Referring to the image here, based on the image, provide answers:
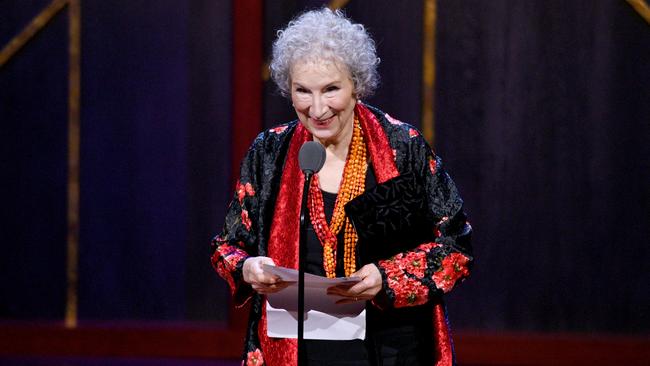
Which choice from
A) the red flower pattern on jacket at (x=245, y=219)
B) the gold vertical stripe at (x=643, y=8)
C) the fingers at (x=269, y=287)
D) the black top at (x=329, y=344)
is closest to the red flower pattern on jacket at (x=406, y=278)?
the black top at (x=329, y=344)

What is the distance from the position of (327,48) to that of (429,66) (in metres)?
1.76

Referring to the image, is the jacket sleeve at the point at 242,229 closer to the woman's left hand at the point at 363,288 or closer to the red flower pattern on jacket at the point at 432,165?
the woman's left hand at the point at 363,288

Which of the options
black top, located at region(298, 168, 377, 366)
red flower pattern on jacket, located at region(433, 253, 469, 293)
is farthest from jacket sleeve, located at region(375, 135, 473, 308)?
black top, located at region(298, 168, 377, 366)

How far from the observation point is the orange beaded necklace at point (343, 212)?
1.74 m

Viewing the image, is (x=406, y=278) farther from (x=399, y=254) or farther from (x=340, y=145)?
(x=340, y=145)

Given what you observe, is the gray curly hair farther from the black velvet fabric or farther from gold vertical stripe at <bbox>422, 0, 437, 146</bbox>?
gold vertical stripe at <bbox>422, 0, 437, 146</bbox>

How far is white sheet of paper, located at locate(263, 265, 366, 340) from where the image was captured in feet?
5.23

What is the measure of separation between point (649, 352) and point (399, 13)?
176 cm

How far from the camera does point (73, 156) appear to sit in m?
3.56

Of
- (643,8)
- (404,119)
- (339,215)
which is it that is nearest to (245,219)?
(339,215)

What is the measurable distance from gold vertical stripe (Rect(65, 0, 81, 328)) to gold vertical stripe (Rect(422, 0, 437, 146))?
4.92 feet

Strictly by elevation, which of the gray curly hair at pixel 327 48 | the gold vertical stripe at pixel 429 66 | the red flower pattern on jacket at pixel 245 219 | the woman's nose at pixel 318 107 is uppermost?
the gold vertical stripe at pixel 429 66

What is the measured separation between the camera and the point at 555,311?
11.2 feet

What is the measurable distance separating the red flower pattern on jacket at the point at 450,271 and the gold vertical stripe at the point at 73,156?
7.50 feet
